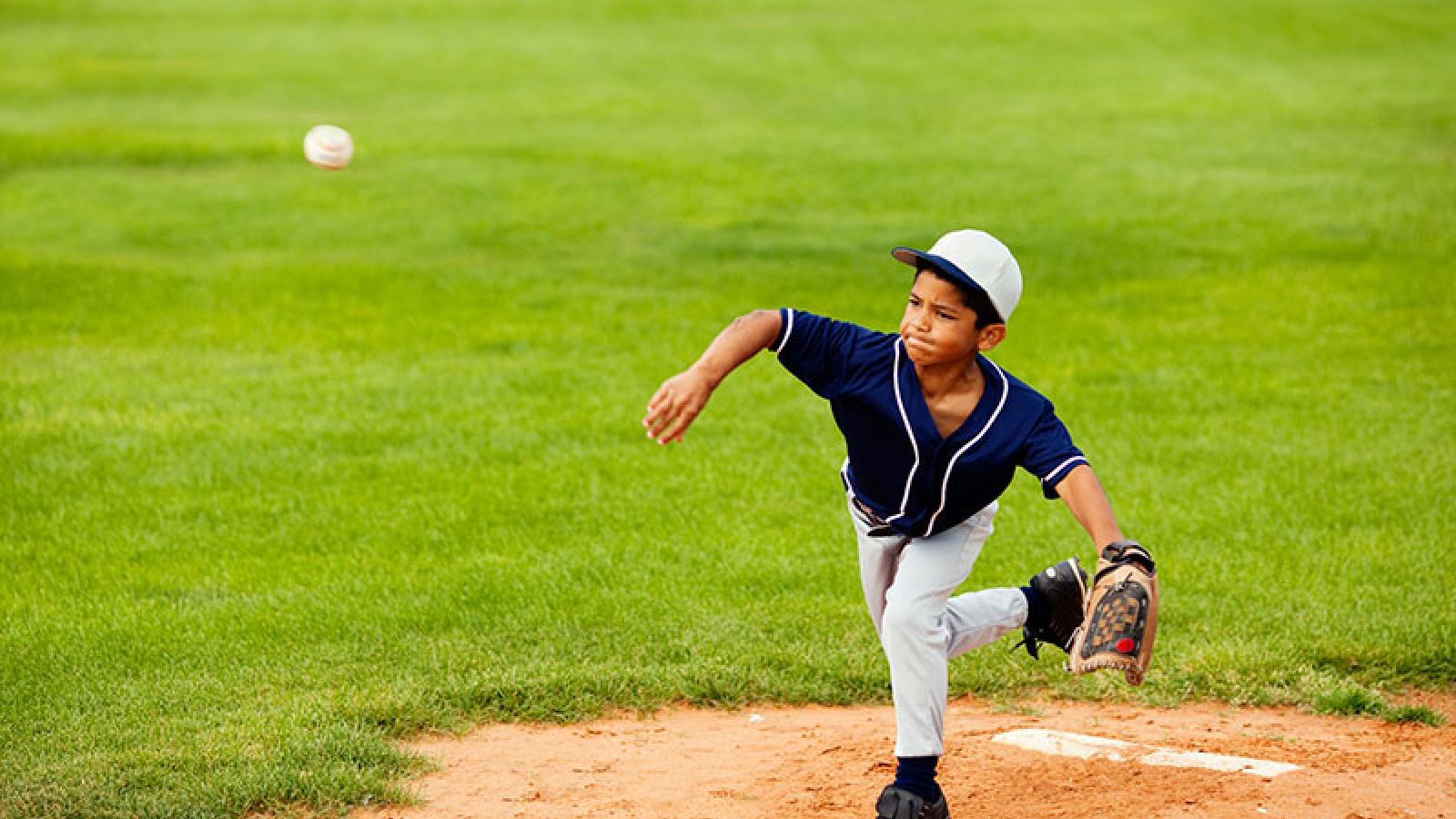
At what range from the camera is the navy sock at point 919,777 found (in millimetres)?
5012

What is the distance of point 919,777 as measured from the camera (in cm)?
502

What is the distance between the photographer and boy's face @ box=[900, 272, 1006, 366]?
194 inches

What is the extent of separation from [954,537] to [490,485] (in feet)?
15.5

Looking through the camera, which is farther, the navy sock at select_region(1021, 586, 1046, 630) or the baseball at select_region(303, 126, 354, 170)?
the baseball at select_region(303, 126, 354, 170)

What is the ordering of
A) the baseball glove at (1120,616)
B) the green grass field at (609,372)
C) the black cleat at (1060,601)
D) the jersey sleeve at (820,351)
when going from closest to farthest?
the baseball glove at (1120,616) < the jersey sleeve at (820,351) < the black cleat at (1060,601) < the green grass field at (609,372)

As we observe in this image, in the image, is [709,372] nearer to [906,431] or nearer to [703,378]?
[703,378]

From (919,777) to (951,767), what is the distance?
74cm

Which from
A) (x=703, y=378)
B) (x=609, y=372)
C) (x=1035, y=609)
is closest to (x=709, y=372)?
(x=703, y=378)

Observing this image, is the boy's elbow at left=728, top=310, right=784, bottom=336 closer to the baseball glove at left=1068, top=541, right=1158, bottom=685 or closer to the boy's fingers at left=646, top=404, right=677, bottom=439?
the boy's fingers at left=646, top=404, right=677, bottom=439

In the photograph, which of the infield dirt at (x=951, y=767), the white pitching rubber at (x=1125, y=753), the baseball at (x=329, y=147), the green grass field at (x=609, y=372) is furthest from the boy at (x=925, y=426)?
the baseball at (x=329, y=147)

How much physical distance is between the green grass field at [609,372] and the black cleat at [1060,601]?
119cm

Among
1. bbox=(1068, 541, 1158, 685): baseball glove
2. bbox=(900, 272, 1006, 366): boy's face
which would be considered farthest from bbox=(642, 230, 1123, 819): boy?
bbox=(1068, 541, 1158, 685): baseball glove

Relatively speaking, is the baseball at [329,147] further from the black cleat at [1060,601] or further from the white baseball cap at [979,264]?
the white baseball cap at [979,264]

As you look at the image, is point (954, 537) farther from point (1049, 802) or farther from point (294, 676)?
point (294, 676)
